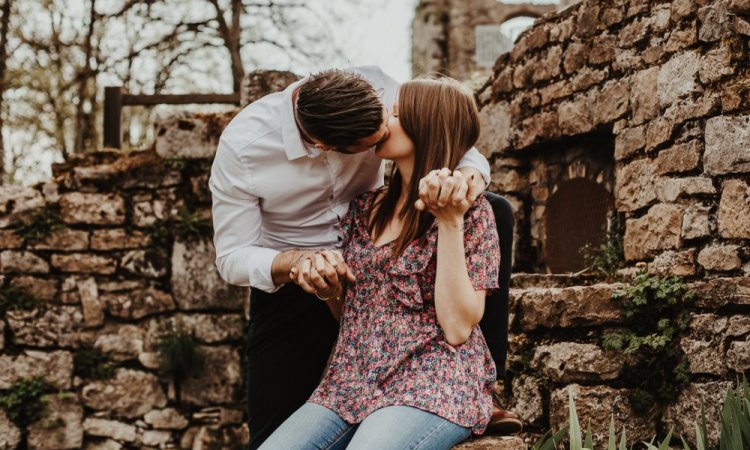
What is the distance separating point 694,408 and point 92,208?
11.7ft

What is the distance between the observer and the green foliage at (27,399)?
4.66 meters

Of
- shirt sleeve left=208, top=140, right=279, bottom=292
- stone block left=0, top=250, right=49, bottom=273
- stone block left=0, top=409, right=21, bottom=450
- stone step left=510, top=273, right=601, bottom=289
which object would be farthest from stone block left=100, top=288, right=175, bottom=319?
shirt sleeve left=208, top=140, right=279, bottom=292

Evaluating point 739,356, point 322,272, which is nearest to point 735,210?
point 739,356

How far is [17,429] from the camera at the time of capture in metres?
4.67

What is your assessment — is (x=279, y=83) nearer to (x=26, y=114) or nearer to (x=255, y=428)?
(x=255, y=428)

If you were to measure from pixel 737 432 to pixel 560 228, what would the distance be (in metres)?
2.51

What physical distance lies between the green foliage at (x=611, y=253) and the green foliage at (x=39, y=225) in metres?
3.16

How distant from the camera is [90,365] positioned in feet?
15.7

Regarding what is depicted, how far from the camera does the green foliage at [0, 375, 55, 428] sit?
4657 mm

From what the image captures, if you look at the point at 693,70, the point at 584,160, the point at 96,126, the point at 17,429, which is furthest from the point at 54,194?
the point at 96,126

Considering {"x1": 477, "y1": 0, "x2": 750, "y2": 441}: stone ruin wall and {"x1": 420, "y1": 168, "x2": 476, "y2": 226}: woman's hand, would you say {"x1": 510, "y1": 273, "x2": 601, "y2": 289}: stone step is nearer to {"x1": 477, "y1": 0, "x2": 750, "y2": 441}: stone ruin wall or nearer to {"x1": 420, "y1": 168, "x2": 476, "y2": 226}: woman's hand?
{"x1": 477, "y1": 0, "x2": 750, "y2": 441}: stone ruin wall

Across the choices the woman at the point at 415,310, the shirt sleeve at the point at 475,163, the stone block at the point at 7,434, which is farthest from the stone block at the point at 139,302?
the shirt sleeve at the point at 475,163

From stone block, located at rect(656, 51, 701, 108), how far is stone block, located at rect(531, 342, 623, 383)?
124cm

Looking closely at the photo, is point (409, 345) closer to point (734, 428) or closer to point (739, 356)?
point (734, 428)
